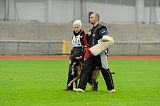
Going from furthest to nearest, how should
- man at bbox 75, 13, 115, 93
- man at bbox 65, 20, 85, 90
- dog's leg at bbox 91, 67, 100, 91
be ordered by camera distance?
dog's leg at bbox 91, 67, 100, 91
man at bbox 65, 20, 85, 90
man at bbox 75, 13, 115, 93

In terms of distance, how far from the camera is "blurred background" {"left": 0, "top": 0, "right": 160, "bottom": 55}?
137 ft

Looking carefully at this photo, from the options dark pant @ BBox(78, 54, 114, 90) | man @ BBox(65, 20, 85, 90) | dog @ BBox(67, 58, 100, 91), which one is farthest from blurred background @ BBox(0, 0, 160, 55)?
dark pant @ BBox(78, 54, 114, 90)

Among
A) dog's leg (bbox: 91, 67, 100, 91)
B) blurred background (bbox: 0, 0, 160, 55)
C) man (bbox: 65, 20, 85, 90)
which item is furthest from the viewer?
blurred background (bbox: 0, 0, 160, 55)

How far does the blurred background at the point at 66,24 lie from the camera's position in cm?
4175

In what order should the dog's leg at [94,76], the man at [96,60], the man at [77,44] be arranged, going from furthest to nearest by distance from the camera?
the dog's leg at [94,76] < the man at [77,44] < the man at [96,60]

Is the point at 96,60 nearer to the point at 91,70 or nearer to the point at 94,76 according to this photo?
the point at 91,70

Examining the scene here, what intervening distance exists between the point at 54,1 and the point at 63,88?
3407 centimetres

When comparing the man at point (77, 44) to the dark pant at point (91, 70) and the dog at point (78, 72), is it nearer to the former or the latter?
the dog at point (78, 72)

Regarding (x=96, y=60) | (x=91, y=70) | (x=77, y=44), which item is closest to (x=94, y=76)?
(x=91, y=70)

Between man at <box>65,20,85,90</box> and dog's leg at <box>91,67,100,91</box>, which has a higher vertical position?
man at <box>65,20,85,90</box>

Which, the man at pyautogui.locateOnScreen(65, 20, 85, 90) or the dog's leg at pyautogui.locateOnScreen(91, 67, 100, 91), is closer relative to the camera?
the man at pyautogui.locateOnScreen(65, 20, 85, 90)

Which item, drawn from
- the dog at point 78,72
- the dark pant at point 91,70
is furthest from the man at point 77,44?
the dark pant at point 91,70

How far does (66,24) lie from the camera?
147 ft

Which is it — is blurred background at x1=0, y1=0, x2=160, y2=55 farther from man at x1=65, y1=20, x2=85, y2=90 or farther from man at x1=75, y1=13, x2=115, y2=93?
man at x1=75, y1=13, x2=115, y2=93
